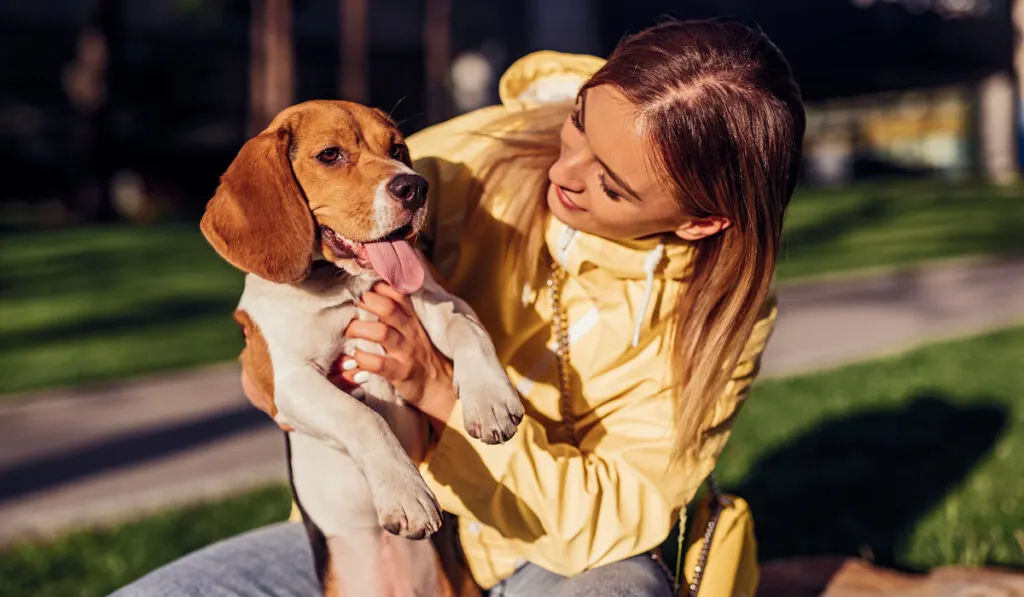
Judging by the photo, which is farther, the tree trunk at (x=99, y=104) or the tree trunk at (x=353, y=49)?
the tree trunk at (x=353, y=49)

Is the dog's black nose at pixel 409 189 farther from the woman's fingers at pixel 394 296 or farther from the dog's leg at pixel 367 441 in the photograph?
the dog's leg at pixel 367 441

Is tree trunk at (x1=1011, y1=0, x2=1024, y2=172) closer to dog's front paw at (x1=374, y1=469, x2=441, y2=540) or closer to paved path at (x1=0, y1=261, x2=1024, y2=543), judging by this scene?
paved path at (x1=0, y1=261, x2=1024, y2=543)

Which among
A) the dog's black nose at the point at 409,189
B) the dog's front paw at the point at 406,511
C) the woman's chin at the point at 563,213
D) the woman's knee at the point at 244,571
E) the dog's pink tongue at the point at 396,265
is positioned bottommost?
the woman's knee at the point at 244,571

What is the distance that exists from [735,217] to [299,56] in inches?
1244

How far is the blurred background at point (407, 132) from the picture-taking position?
5.07m

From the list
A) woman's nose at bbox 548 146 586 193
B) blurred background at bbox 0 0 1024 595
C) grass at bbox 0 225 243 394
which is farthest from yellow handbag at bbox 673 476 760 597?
grass at bbox 0 225 243 394

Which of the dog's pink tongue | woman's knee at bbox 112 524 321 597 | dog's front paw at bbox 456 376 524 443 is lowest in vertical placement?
woman's knee at bbox 112 524 321 597

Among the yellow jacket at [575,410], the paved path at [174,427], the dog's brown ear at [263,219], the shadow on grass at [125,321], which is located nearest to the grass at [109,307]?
the shadow on grass at [125,321]

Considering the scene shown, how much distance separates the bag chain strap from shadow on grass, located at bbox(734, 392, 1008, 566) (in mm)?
1777

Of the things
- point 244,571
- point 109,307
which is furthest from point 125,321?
point 244,571

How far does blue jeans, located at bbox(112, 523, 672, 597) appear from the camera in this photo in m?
2.54

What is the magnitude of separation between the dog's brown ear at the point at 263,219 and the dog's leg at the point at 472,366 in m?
0.33

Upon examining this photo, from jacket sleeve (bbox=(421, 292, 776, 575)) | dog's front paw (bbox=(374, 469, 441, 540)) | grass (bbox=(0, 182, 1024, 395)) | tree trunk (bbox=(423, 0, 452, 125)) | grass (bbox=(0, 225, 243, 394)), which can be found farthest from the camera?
tree trunk (bbox=(423, 0, 452, 125))

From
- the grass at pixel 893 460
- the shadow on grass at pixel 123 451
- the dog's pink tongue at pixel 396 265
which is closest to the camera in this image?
the dog's pink tongue at pixel 396 265
